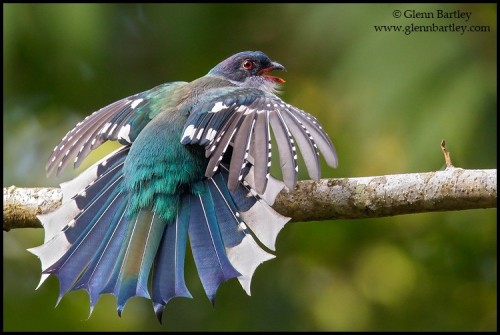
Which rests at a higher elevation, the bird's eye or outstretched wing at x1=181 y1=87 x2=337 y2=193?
the bird's eye

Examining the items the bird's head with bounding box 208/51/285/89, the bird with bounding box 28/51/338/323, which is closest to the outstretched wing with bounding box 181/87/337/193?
the bird with bounding box 28/51/338/323

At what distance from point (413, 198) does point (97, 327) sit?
395 cm

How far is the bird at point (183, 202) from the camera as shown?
4344 millimetres

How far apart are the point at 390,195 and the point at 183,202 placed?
Answer: 1.02 m

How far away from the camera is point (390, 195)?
448 centimetres

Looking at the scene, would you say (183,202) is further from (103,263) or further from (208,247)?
(103,263)

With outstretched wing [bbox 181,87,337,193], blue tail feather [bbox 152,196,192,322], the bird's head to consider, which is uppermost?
the bird's head

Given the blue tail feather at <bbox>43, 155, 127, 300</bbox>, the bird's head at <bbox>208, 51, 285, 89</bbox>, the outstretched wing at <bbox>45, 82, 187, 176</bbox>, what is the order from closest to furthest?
the blue tail feather at <bbox>43, 155, 127, 300</bbox> < the outstretched wing at <bbox>45, 82, 187, 176</bbox> < the bird's head at <bbox>208, 51, 285, 89</bbox>

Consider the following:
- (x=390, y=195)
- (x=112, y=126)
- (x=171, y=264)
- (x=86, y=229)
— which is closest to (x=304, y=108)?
(x=112, y=126)

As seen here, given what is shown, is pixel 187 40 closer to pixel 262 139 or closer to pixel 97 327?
pixel 97 327

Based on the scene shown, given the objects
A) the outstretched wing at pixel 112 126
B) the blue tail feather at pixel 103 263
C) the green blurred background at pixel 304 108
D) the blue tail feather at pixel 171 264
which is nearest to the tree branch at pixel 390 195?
the blue tail feather at pixel 171 264

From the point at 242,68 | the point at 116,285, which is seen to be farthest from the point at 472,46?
the point at 116,285

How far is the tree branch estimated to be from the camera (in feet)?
14.1

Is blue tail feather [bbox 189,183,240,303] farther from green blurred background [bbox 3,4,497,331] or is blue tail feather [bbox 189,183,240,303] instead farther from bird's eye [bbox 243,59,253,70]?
green blurred background [bbox 3,4,497,331]
